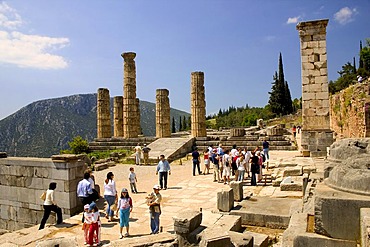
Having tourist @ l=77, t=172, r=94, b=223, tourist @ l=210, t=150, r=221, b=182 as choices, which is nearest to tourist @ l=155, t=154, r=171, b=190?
tourist @ l=210, t=150, r=221, b=182

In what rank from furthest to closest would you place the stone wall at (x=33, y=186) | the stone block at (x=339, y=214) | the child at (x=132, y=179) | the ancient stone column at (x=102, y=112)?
the ancient stone column at (x=102, y=112) → the child at (x=132, y=179) → the stone wall at (x=33, y=186) → the stone block at (x=339, y=214)

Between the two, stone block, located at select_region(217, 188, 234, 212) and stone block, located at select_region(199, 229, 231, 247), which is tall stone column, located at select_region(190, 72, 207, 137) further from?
stone block, located at select_region(199, 229, 231, 247)

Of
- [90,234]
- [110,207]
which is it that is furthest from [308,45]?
[90,234]

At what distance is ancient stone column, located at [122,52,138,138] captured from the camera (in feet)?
85.9

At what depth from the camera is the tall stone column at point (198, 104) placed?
23266mm

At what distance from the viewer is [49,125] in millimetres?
97500

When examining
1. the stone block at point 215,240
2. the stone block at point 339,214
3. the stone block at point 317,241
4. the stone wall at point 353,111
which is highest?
the stone wall at point 353,111

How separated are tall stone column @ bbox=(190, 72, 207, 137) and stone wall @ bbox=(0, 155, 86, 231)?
14.3 meters

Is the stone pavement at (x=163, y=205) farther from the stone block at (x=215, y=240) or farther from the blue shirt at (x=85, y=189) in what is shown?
the stone block at (x=215, y=240)

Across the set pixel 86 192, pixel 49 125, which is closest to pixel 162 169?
pixel 86 192

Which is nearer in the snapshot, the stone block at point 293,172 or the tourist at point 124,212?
the tourist at point 124,212

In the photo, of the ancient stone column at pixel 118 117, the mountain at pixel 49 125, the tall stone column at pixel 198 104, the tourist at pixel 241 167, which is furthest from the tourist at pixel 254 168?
the mountain at pixel 49 125

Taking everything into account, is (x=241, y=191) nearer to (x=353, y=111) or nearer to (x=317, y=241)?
(x=317, y=241)

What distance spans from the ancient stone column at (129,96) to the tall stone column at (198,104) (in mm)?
5983
